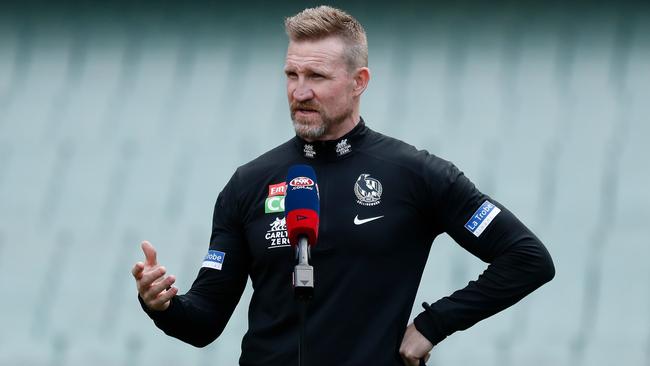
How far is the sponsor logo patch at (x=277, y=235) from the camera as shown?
316 centimetres

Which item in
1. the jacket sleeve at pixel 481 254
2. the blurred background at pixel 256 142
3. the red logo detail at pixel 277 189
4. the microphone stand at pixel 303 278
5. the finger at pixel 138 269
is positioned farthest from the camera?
the blurred background at pixel 256 142

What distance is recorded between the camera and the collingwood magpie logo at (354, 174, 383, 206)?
10.4 ft

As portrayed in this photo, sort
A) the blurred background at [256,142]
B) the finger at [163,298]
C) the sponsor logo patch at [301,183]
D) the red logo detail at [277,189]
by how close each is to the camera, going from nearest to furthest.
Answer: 1. the sponsor logo patch at [301,183]
2. the finger at [163,298]
3. the red logo detail at [277,189]
4. the blurred background at [256,142]

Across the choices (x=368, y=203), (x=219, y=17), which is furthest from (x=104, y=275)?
(x=368, y=203)

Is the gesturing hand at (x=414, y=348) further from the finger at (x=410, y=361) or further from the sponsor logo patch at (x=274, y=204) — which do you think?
the sponsor logo patch at (x=274, y=204)

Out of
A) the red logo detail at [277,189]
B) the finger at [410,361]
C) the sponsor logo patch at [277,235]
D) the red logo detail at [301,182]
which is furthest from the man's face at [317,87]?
the finger at [410,361]

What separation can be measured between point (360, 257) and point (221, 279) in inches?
17.8

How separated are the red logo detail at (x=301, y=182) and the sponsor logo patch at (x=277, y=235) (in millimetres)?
448

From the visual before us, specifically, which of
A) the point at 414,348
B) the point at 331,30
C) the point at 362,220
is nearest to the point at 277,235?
the point at 362,220

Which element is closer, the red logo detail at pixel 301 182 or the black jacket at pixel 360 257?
the red logo detail at pixel 301 182

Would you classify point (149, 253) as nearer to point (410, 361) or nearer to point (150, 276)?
point (150, 276)

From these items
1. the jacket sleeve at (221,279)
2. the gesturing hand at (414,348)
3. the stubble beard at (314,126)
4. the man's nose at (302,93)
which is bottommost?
the gesturing hand at (414,348)

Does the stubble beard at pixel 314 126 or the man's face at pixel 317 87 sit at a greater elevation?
the man's face at pixel 317 87

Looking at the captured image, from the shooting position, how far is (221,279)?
331 centimetres
